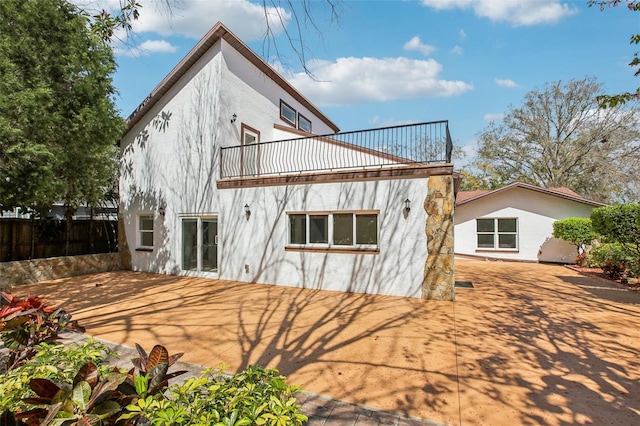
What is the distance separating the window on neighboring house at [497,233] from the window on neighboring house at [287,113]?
10019 mm

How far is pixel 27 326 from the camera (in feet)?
8.72

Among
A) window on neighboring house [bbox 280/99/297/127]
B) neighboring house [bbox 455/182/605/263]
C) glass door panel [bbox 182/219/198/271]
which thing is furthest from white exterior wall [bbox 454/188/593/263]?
glass door panel [bbox 182/219/198/271]

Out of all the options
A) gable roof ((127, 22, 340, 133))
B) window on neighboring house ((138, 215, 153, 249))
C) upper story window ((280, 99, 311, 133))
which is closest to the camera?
gable roof ((127, 22, 340, 133))

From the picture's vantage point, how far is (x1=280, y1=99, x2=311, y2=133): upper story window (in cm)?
1269

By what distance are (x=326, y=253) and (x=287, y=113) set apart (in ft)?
25.4

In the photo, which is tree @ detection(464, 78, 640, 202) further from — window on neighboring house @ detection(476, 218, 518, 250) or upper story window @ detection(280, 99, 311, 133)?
upper story window @ detection(280, 99, 311, 133)

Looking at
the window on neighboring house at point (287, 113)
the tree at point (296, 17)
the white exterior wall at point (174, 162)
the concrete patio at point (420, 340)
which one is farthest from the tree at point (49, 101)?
the tree at point (296, 17)

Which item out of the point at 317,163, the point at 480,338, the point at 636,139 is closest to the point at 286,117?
the point at 317,163

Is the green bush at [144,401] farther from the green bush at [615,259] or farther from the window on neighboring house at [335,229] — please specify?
the green bush at [615,259]

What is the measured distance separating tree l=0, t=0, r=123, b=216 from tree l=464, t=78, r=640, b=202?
82.8 feet

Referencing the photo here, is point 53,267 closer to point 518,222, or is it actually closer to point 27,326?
point 27,326

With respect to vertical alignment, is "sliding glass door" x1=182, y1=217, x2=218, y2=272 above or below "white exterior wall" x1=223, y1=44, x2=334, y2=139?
below

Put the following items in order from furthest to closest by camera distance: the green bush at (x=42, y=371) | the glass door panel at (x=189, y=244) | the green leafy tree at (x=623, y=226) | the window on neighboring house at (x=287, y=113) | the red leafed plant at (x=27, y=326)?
the window on neighboring house at (x=287, y=113), the glass door panel at (x=189, y=244), the green leafy tree at (x=623, y=226), the red leafed plant at (x=27, y=326), the green bush at (x=42, y=371)

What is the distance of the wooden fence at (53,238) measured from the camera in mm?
8742
